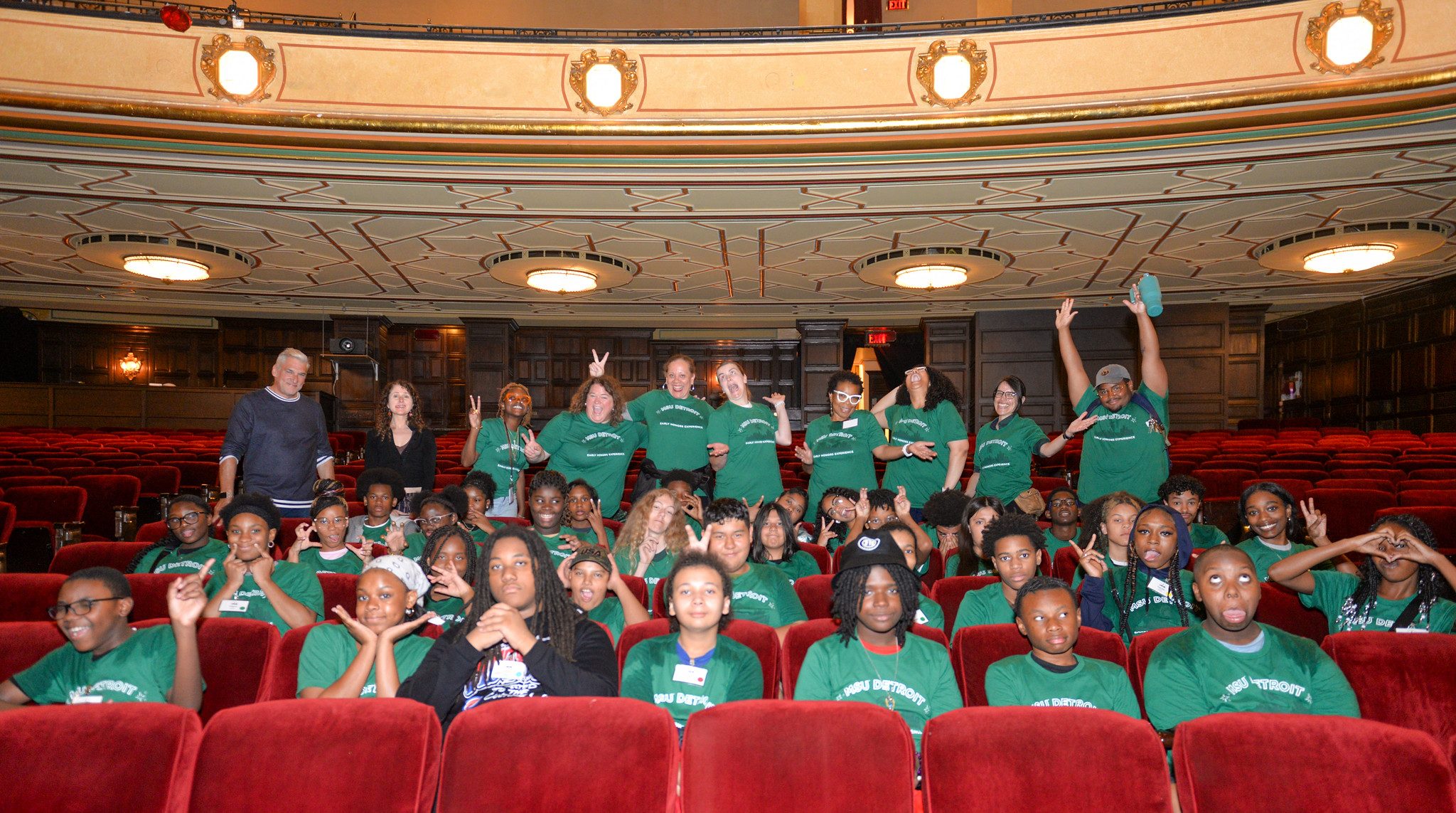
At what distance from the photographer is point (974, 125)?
6359 millimetres

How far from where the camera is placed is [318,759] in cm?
172

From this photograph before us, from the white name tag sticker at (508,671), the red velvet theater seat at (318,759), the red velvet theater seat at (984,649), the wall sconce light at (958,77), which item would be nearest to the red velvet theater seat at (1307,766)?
the red velvet theater seat at (984,649)

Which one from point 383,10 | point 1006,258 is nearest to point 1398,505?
point 1006,258

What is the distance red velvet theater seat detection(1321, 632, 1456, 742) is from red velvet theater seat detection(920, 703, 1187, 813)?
1.02 m

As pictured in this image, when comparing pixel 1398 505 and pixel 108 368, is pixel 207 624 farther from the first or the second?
pixel 108 368

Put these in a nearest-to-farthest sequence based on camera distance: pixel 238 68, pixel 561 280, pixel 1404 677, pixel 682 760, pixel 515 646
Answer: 1. pixel 682 760
2. pixel 515 646
3. pixel 1404 677
4. pixel 238 68
5. pixel 561 280

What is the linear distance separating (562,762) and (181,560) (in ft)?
8.09

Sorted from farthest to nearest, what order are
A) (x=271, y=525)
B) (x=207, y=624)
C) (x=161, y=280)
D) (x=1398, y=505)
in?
(x=161, y=280) < (x=1398, y=505) < (x=271, y=525) < (x=207, y=624)

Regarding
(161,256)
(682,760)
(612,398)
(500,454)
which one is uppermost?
(161,256)

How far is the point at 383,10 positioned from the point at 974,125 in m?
9.39

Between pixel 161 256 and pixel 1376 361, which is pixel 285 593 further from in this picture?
pixel 1376 361

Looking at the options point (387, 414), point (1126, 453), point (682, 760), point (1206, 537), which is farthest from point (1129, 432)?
point (387, 414)

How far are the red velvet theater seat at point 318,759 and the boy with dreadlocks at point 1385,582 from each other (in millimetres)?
2815

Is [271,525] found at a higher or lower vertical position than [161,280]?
lower
